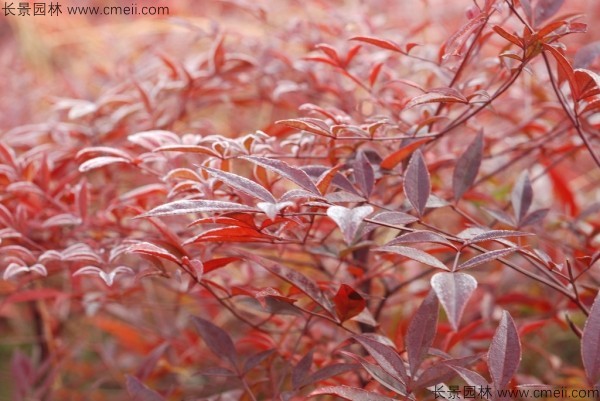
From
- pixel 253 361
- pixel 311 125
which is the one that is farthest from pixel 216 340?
pixel 311 125

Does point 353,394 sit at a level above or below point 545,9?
below

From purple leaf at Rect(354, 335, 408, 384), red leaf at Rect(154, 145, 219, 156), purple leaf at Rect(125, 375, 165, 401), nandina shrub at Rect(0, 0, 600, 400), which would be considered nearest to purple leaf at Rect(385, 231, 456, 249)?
nandina shrub at Rect(0, 0, 600, 400)

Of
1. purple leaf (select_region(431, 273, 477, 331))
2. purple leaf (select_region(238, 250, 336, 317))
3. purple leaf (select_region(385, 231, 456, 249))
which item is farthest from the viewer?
purple leaf (select_region(238, 250, 336, 317))

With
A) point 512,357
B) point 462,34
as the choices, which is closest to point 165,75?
point 462,34

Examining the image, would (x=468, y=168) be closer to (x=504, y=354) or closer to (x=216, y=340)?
A: (x=504, y=354)

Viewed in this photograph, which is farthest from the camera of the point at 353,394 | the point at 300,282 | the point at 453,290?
the point at 300,282

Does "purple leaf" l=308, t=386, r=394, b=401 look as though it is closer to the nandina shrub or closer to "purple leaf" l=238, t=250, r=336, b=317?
the nandina shrub

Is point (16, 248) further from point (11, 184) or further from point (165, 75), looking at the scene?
point (165, 75)
